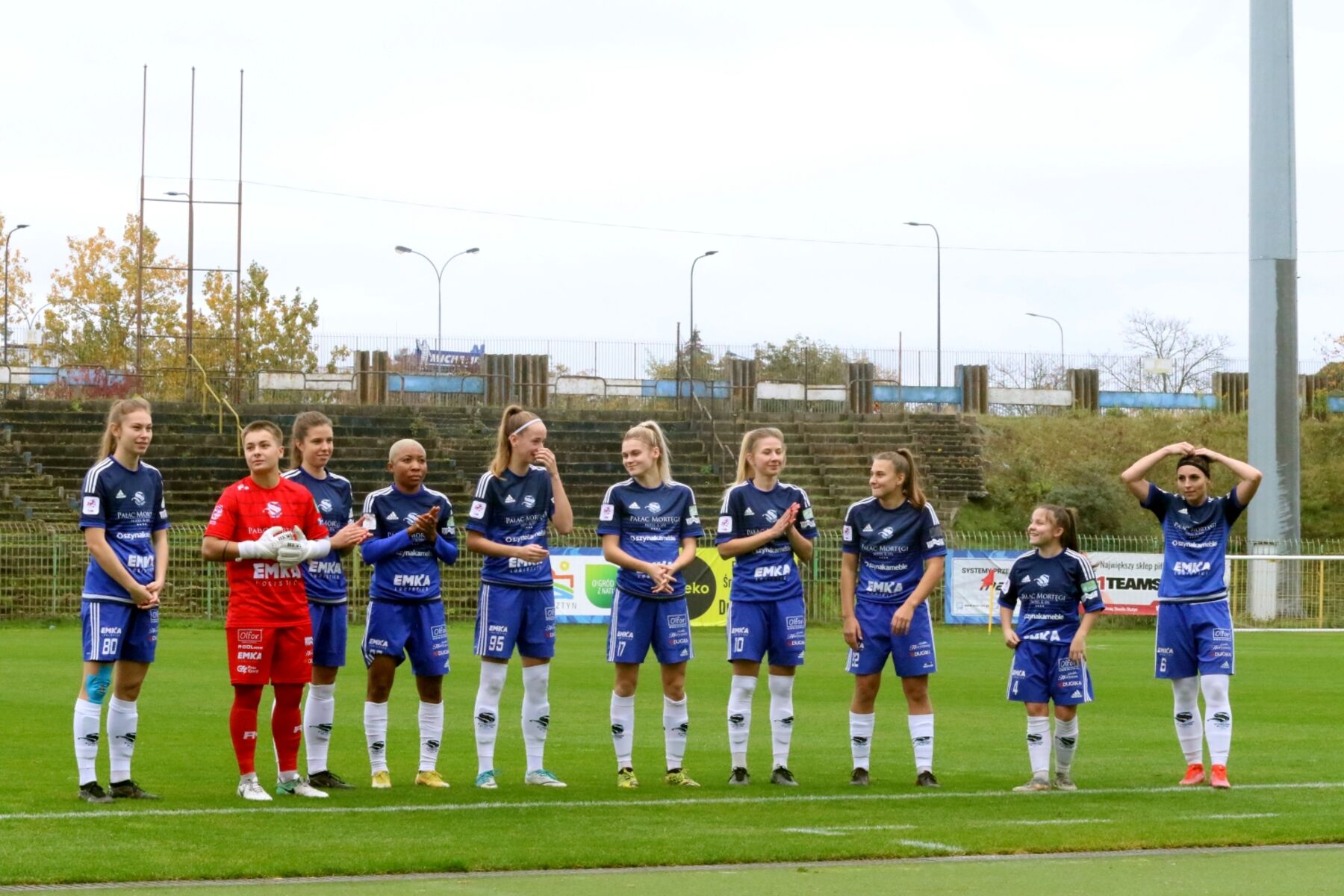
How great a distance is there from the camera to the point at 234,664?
9234 millimetres

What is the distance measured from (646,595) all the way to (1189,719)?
344 cm

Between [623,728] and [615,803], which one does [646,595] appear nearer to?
[623,728]

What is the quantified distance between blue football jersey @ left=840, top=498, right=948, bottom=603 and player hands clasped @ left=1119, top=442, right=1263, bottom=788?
1.25 metres

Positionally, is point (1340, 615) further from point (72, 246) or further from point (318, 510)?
point (72, 246)

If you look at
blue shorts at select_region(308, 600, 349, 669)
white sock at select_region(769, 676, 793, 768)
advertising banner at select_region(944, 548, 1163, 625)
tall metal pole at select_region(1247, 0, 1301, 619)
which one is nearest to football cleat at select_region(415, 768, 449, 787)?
blue shorts at select_region(308, 600, 349, 669)

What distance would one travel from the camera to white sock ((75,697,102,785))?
9250mm

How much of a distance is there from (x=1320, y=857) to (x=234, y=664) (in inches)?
214

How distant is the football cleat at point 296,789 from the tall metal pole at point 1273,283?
29904 mm

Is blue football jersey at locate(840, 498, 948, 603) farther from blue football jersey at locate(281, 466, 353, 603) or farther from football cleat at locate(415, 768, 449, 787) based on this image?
blue football jersey at locate(281, 466, 353, 603)

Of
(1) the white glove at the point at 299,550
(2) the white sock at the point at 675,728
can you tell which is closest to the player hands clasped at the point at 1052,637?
(2) the white sock at the point at 675,728

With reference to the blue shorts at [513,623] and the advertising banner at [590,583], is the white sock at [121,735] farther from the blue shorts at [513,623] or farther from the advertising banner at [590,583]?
the advertising banner at [590,583]

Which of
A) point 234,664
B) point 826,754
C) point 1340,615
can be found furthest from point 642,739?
point 1340,615

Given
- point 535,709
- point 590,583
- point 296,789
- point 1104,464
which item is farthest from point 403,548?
point 1104,464

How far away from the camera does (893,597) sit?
10664 millimetres
